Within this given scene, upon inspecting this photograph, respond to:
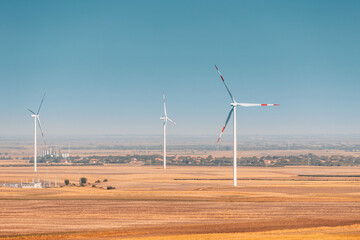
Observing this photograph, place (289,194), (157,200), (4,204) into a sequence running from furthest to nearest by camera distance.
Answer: (289,194), (157,200), (4,204)

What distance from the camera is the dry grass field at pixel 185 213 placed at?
151ft

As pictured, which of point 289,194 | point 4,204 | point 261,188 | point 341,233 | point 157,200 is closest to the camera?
point 341,233

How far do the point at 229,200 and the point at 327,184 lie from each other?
98.9 feet

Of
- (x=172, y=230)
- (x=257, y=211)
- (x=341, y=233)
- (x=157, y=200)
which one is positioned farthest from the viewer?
(x=157, y=200)

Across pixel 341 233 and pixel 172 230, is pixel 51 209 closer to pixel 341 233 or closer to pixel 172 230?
pixel 172 230

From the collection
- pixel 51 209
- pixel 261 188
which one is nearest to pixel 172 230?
pixel 51 209

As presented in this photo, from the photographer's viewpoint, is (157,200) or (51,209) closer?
(51,209)

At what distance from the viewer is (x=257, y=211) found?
59844 mm

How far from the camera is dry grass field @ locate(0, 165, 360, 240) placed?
4594 cm

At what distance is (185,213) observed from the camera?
58.6 m

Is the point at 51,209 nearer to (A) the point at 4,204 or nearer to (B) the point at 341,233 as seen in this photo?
(A) the point at 4,204

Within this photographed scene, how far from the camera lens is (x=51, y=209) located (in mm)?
61625

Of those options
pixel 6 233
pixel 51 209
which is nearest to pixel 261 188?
pixel 51 209

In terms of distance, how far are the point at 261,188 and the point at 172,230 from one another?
41812 mm
